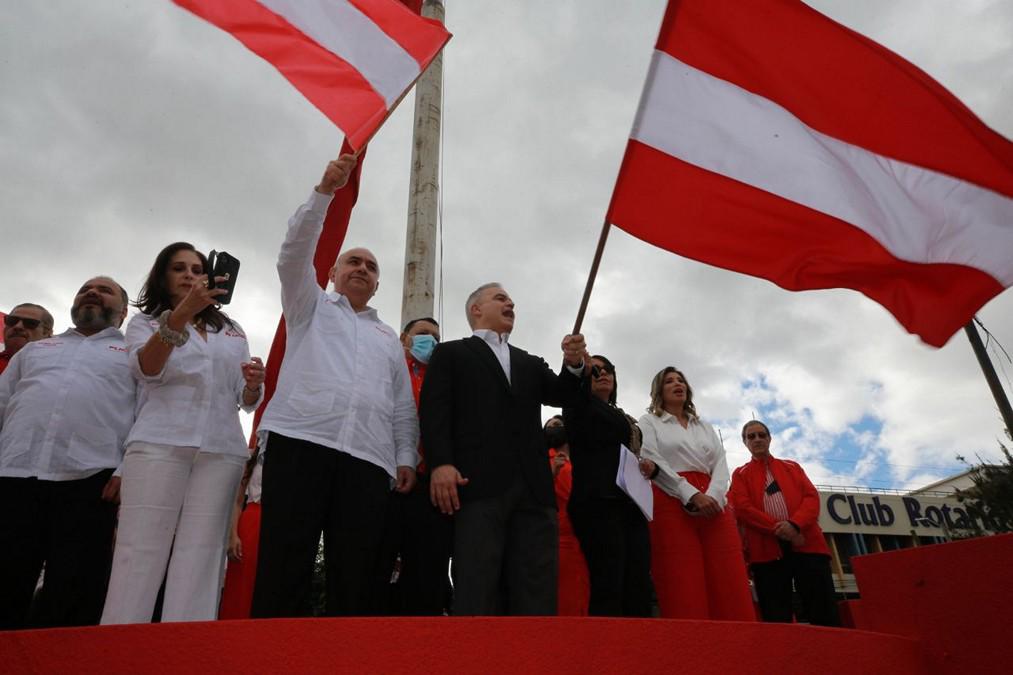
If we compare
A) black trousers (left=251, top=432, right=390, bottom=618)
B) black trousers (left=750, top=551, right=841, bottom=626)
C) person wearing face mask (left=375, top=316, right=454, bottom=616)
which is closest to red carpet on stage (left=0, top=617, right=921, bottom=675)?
black trousers (left=251, top=432, right=390, bottom=618)

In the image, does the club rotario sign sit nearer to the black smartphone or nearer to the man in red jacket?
the man in red jacket

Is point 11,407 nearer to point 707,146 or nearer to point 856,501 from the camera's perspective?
point 707,146

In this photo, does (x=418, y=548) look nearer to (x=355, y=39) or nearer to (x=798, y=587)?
(x=355, y=39)

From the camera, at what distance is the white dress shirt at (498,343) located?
11.1 ft

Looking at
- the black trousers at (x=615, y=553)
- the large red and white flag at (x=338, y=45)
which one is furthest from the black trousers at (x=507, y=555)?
the large red and white flag at (x=338, y=45)

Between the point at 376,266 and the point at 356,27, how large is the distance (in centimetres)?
118

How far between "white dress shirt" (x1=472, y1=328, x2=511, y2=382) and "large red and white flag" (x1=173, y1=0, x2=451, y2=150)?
1051 mm

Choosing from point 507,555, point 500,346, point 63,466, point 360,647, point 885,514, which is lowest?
point 360,647

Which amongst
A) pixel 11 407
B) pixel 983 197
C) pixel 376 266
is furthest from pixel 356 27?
pixel 983 197

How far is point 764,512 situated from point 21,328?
14.9ft

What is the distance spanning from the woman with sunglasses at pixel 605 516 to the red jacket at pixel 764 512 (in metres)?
1.44

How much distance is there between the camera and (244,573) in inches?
147

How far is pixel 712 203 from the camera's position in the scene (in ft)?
10.6

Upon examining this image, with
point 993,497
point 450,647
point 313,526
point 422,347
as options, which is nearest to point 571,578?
point 422,347
